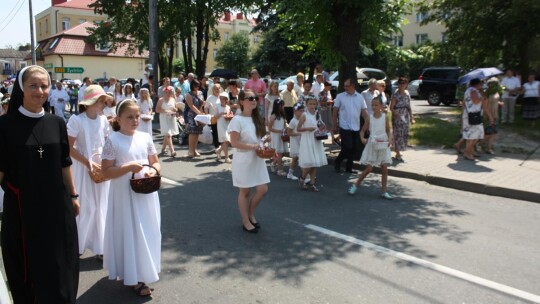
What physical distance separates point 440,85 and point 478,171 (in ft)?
55.7

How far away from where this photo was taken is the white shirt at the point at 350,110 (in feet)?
32.3

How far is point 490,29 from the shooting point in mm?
19703

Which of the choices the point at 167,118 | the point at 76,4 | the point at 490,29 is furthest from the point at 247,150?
the point at 76,4

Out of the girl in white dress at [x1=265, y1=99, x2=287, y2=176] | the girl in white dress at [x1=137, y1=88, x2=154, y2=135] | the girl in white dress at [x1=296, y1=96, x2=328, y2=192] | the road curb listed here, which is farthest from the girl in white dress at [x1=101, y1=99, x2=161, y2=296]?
the girl in white dress at [x1=137, y1=88, x2=154, y2=135]

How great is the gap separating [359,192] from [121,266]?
4.97 meters

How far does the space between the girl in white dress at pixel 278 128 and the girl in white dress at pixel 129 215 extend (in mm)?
5497

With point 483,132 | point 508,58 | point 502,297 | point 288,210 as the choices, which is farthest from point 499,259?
point 508,58

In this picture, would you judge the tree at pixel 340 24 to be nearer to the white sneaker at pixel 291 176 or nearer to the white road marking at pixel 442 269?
the white sneaker at pixel 291 176

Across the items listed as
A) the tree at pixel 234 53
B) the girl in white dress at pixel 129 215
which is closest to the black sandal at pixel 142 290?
the girl in white dress at pixel 129 215

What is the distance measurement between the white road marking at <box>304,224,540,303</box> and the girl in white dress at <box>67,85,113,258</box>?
2584mm

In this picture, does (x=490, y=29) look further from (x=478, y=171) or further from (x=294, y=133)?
(x=294, y=133)

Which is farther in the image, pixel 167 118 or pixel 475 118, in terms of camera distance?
pixel 167 118

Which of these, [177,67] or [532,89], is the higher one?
[177,67]

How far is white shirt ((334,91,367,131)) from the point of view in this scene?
32.3 ft
